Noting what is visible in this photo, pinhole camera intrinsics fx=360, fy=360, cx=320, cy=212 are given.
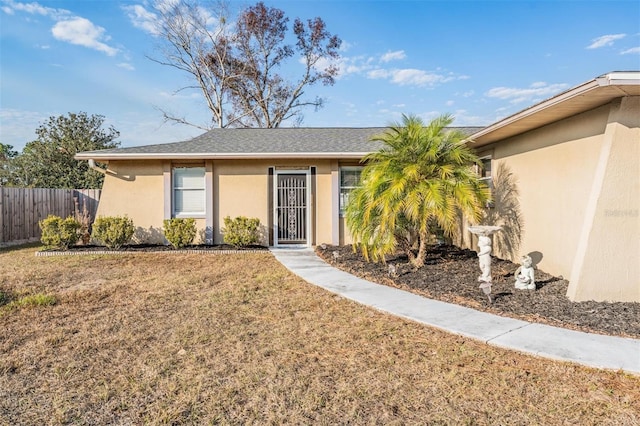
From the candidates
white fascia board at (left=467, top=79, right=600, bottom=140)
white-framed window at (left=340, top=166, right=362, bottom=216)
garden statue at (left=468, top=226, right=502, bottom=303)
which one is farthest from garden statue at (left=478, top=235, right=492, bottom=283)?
white-framed window at (left=340, top=166, right=362, bottom=216)

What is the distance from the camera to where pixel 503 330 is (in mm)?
4031

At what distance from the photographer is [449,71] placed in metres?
16.0

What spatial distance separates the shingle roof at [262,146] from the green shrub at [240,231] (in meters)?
1.81

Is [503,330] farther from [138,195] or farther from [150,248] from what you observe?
[138,195]

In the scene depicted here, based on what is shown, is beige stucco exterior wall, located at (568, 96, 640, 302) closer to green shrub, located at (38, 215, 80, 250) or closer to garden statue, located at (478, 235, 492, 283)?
garden statue, located at (478, 235, 492, 283)

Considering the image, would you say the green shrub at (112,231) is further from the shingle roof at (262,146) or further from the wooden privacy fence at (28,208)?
the wooden privacy fence at (28,208)

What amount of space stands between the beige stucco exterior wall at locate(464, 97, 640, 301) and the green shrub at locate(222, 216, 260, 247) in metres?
6.61

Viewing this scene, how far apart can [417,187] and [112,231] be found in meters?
8.06

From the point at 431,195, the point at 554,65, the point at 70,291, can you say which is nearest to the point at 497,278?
the point at 431,195

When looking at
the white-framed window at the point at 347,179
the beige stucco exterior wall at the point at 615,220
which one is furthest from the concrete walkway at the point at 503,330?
the white-framed window at the point at 347,179

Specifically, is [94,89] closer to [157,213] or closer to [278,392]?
[157,213]

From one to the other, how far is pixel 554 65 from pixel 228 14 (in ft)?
62.6

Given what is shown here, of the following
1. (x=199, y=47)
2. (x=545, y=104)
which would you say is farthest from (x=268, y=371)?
(x=199, y=47)

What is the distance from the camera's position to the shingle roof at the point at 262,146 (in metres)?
9.88
